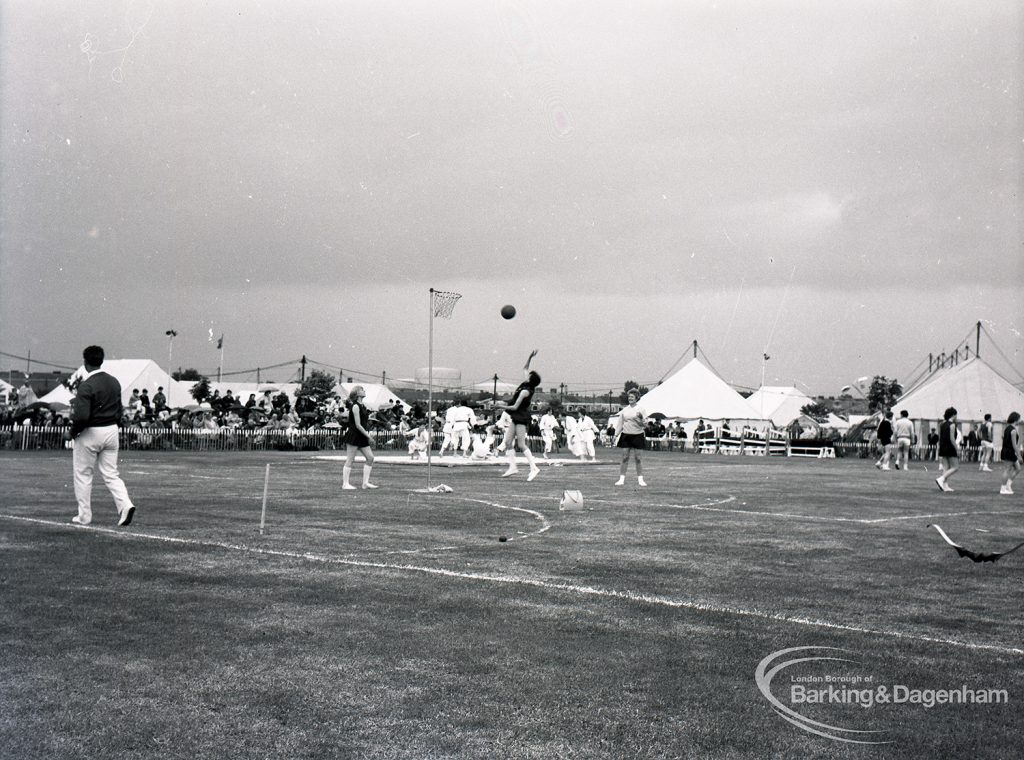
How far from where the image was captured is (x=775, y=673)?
18.3ft

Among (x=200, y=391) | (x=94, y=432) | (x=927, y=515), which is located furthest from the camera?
(x=200, y=391)

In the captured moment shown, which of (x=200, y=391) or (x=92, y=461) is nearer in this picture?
(x=92, y=461)

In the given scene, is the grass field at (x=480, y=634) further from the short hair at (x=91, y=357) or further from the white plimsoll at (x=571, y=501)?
the short hair at (x=91, y=357)

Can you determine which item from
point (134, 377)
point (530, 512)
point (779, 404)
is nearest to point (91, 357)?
point (530, 512)

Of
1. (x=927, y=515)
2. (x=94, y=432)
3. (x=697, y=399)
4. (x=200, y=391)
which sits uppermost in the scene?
(x=697, y=399)

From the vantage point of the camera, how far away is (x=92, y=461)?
39.4 feet

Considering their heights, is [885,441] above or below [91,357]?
below

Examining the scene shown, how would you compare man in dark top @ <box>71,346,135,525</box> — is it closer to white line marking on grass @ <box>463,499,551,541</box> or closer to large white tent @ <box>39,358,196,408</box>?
white line marking on grass @ <box>463,499,551,541</box>

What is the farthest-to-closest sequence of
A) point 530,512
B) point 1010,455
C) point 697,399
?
point 697,399 → point 1010,455 → point 530,512

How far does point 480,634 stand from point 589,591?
1.79 m

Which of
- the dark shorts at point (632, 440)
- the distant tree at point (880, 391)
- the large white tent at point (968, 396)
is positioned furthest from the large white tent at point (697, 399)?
the distant tree at point (880, 391)

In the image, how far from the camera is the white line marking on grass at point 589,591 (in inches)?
257

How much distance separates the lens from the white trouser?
11695 mm

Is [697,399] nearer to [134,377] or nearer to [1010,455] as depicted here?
[134,377]
